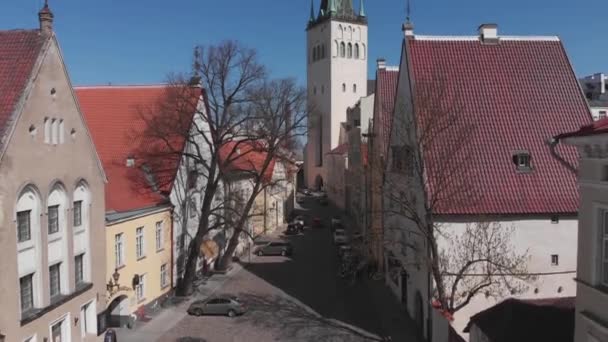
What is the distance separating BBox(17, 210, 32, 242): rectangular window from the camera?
15.5m

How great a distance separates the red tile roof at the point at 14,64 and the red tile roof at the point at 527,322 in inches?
556

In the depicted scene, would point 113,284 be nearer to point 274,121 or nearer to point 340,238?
point 274,121

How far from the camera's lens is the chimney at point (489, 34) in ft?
74.0

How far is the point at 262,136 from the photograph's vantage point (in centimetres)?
2886

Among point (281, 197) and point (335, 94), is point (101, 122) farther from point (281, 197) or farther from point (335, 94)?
point (335, 94)

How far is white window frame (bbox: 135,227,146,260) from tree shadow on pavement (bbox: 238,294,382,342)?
5.20 metres

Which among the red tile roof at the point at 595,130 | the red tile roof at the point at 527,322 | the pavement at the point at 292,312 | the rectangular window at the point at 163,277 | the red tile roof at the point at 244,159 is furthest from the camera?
the red tile roof at the point at 244,159

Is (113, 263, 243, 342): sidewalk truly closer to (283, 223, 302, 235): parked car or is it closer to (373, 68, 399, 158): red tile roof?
(373, 68, 399, 158): red tile roof

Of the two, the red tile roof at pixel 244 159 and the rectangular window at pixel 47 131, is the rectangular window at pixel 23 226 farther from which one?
the red tile roof at pixel 244 159

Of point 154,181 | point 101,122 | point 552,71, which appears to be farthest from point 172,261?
point 552,71

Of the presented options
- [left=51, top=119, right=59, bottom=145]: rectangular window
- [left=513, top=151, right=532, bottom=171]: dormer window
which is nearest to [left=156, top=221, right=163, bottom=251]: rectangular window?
[left=51, top=119, right=59, bottom=145]: rectangular window

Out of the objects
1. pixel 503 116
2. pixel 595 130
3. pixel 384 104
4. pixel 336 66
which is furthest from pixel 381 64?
pixel 336 66

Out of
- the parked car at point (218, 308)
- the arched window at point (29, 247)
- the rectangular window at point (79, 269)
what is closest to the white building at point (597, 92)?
A: the parked car at point (218, 308)

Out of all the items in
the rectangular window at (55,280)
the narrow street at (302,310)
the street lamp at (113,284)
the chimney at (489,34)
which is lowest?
the narrow street at (302,310)
